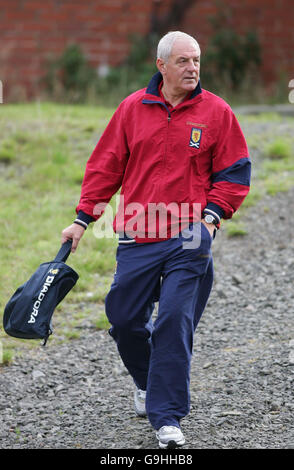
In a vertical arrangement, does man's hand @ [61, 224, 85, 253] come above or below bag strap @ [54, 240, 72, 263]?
above

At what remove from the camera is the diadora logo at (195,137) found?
3.63 m

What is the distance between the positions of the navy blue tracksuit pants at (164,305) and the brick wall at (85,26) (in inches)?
413

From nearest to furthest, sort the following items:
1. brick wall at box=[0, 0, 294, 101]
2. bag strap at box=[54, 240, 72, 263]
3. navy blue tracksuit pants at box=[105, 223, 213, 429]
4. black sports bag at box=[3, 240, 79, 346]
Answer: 1. navy blue tracksuit pants at box=[105, 223, 213, 429]
2. black sports bag at box=[3, 240, 79, 346]
3. bag strap at box=[54, 240, 72, 263]
4. brick wall at box=[0, 0, 294, 101]

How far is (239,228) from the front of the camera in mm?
7441

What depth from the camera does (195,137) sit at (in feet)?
11.9

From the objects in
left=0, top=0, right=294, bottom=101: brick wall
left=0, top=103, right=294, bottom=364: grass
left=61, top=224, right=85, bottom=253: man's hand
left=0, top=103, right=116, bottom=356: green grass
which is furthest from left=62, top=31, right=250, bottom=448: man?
left=0, top=0, right=294, bottom=101: brick wall

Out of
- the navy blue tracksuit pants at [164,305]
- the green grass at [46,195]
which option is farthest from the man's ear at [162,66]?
the green grass at [46,195]

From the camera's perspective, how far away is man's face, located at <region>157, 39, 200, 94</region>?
12.0ft

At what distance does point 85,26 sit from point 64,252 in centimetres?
1068

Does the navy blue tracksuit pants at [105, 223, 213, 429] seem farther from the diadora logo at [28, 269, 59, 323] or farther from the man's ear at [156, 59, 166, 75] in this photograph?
the man's ear at [156, 59, 166, 75]

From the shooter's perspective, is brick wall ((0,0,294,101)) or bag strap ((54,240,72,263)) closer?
bag strap ((54,240,72,263))
